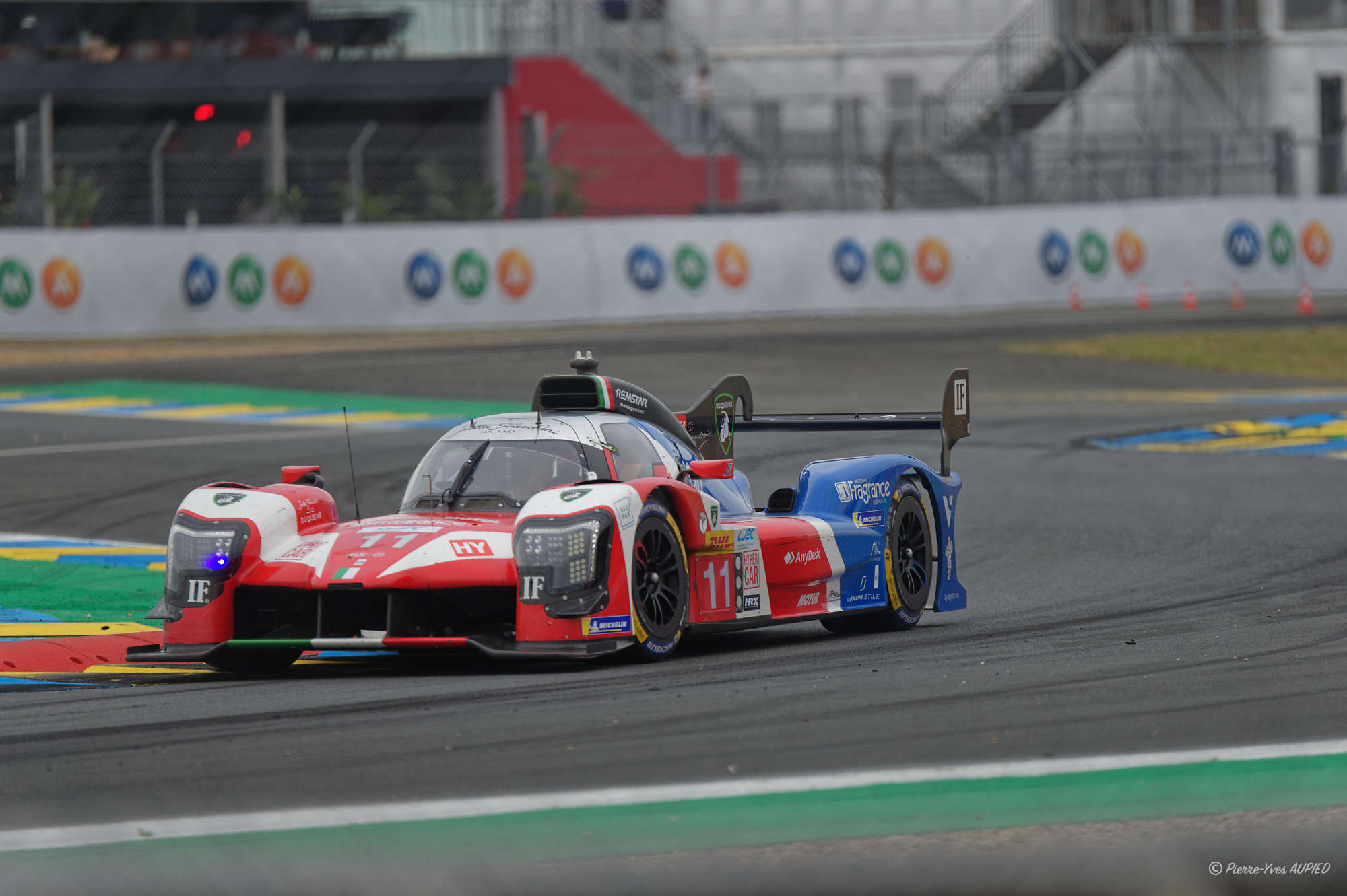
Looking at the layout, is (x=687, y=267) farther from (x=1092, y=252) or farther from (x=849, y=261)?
(x=1092, y=252)

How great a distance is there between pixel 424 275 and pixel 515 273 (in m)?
1.50

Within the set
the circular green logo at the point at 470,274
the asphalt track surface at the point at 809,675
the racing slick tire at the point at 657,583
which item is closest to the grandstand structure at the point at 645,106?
the circular green logo at the point at 470,274

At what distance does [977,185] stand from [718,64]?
7.51m

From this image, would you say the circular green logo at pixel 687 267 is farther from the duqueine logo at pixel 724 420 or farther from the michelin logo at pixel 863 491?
the michelin logo at pixel 863 491

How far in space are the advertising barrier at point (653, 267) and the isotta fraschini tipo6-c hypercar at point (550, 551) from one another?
21.1 m

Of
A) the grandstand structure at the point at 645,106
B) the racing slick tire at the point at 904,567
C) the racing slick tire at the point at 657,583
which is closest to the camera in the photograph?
the racing slick tire at the point at 657,583

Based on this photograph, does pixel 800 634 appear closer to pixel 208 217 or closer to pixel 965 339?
pixel 965 339

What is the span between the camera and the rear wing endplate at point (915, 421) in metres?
10.0

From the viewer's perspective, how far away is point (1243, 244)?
120 feet

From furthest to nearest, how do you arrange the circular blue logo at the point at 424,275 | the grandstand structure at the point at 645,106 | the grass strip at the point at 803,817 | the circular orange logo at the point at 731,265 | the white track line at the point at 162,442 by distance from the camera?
the circular orange logo at the point at 731,265
the grandstand structure at the point at 645,106
the circular blue logo at the point at 424,275
the white track line at the point at 162,442
the grass strip at the point at 803,817

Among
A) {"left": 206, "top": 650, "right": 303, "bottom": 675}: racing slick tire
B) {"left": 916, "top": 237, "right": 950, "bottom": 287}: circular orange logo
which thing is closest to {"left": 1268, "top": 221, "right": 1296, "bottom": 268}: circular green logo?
{"left": 916, "top": 237, "right": 950, "bottom": 287}: circular orange logo

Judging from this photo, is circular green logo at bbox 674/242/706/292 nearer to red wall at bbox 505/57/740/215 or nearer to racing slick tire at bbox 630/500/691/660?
red wall at bbox 505/57/740/215

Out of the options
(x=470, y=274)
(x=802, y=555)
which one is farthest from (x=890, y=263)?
(x=802, y=555)

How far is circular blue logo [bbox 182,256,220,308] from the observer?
2934 cm
